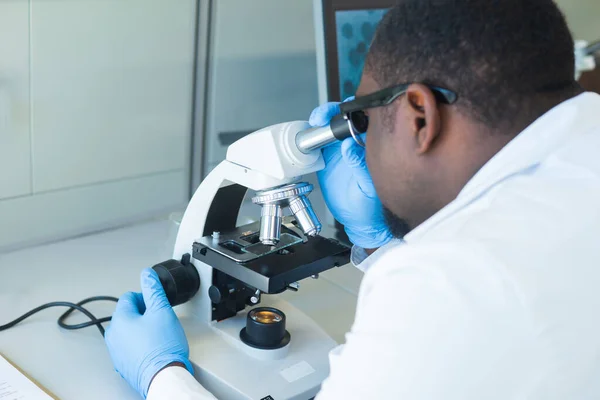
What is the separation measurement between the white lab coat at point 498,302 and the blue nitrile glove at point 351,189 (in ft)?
1.32

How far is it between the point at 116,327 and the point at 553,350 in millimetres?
764

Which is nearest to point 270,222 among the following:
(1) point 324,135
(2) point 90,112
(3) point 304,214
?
(3) point 304,214

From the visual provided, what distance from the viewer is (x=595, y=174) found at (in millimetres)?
742

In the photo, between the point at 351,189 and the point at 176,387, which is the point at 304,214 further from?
the point at 176,387

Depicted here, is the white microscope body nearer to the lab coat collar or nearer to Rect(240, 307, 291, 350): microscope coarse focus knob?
Rect(240, 307, 291, 350): microscope coarse focus knob

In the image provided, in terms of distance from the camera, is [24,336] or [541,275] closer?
[541,275]

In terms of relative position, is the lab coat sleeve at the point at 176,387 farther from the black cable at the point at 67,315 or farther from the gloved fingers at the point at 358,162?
the gloved fingers at the point at 358,162

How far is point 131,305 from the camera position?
1.21m

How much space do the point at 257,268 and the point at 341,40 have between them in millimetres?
Result: 891

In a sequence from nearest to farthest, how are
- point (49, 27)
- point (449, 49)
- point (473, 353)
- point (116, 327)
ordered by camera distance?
point (473, 353) → point (449, 49) → point (116, 327) → point (49, 27)

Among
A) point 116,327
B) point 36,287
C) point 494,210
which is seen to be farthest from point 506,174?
point 36,287

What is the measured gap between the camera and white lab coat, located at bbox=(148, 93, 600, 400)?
665 mm

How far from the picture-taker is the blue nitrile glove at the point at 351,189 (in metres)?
1.11

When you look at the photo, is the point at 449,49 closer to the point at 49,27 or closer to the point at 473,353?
the point at 473,353
